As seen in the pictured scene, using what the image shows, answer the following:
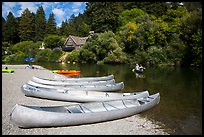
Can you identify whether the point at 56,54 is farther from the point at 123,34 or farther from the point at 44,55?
the point at 123,34

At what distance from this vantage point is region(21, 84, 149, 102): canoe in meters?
15.4

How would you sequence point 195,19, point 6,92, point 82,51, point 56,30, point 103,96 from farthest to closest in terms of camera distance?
point 56,30, point 82,51, point 195,19, point 6,92, point 103,96

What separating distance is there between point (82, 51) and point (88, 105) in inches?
1704

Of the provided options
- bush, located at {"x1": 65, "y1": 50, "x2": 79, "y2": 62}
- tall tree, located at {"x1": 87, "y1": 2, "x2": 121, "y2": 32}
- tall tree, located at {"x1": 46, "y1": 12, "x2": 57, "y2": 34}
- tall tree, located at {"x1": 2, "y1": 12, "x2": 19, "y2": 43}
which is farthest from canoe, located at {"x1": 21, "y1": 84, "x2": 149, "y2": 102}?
tall tree, located at {"x1": 2, "y1": 12, "x2": 19, "y2": 43}

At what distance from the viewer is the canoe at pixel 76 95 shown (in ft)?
50.7

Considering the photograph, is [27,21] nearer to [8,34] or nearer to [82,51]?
[8,34]

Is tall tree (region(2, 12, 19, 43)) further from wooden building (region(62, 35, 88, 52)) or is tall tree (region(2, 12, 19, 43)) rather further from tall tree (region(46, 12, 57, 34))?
wooden building (region(62, 35, 88, 52))

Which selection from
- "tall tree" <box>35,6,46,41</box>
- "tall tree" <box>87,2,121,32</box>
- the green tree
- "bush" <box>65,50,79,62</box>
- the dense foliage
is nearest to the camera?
the dense foliage

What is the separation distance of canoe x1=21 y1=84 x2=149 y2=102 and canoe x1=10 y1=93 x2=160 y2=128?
53.8 inches

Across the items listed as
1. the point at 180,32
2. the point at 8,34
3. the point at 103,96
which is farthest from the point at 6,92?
the point at 8,34

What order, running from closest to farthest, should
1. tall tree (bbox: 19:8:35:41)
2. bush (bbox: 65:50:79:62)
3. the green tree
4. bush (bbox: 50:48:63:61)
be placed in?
bush (bbox: 65:50:79:62)
bush (bbox: 50:48:63:61)
the green tree
tall tree (bbox: 19:8:35:41)

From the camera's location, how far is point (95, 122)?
11.7m

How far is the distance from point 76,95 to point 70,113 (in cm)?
466

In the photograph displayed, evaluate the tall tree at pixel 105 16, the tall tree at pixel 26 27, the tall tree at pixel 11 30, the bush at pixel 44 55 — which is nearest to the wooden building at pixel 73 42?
the bush at pixel 44 55
